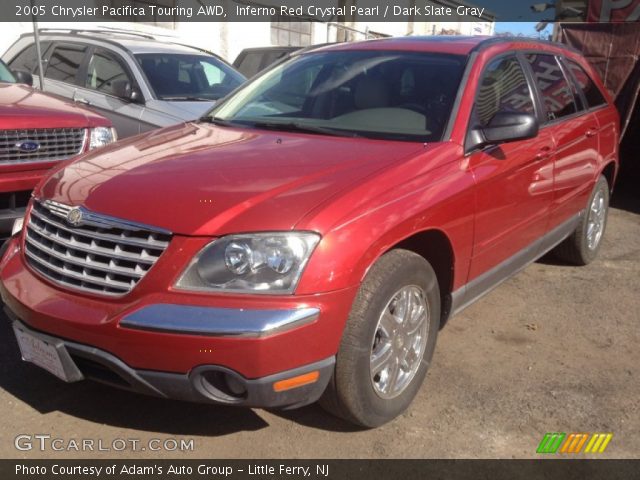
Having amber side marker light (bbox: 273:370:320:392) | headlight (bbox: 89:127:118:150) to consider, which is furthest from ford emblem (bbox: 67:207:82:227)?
headlight (bbox: 89:127:118:150)

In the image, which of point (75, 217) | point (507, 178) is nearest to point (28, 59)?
point (75, 217)

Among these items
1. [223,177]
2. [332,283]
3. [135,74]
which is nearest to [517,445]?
[332,283]

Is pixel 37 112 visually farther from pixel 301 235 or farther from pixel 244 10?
pixel 244 10

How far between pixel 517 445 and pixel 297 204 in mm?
1477

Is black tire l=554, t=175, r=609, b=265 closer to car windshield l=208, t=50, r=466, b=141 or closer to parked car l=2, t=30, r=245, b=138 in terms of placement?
car windshield l=208, t=50, r=466, b=141

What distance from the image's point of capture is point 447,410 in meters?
3.13

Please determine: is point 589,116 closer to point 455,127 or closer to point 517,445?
point 455,127

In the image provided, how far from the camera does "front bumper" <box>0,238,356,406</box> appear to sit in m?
2.31

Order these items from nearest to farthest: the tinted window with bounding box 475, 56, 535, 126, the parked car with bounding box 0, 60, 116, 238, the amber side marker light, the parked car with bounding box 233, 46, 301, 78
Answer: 1. the amber side marker light
2. the tinted window with bounding box 475, 56, 535, 126
3. the parked car with bounding box 0, 60, 116, 238
4. the parked car with bounding box 233, 46, 301, 78

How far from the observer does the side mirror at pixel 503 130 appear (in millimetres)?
3287

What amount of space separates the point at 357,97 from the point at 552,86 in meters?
1.61

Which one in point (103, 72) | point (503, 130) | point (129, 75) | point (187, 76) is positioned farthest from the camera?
point (187, 76)

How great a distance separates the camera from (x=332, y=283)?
2416mm

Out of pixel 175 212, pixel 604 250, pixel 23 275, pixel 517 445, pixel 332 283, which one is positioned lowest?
pixel 604 250
